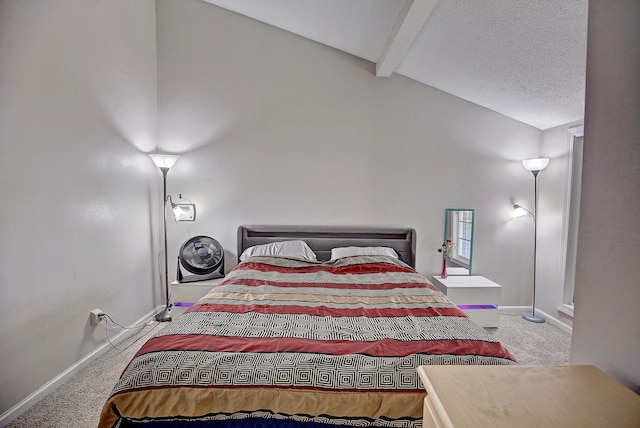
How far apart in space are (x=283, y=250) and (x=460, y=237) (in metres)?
1.95

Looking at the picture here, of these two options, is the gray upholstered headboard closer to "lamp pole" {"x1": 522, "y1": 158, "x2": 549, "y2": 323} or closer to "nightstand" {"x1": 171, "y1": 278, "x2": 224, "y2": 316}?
"nightstand" {"x1": 171, "y1": 278, "x2": 224, "y2": 316}

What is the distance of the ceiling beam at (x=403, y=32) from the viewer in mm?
2098

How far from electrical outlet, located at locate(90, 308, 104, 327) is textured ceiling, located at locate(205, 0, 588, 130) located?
9.95 feet

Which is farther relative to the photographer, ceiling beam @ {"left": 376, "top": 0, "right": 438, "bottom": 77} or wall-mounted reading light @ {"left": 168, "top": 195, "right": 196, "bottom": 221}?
wall-mounted reading light @ {"left": 168, "top": 195, "right": 196, "bottom": 221}

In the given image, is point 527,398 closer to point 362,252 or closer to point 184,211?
point 362,252

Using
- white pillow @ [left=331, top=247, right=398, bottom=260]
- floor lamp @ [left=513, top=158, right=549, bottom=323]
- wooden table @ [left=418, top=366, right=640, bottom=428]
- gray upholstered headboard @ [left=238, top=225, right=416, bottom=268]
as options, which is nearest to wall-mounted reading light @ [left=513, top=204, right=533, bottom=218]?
floor lamp @ [left=513, top=158, right=549, bottom=323]

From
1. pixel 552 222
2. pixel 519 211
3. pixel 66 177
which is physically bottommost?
pixel 552 222

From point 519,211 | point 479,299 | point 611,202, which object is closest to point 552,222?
point 519,211

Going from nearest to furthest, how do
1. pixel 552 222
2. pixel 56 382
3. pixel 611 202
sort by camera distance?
1. pixel 611 202
2. pixel 56 382
3. pixel 552 222

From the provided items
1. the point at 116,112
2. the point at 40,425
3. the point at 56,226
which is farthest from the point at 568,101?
the point at 40,425

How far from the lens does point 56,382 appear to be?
2080mm

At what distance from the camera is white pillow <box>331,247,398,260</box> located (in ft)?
10.0

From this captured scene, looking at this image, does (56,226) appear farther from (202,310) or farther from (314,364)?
(314,364)

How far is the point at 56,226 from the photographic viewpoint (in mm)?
2104
